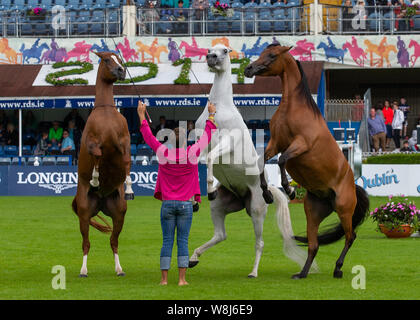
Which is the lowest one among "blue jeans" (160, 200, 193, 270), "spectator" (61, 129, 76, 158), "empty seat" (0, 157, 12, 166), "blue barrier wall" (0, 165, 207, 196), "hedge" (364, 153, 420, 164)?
"blue barrier wall" (0, 165, 207, 196)

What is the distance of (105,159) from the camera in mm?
11539

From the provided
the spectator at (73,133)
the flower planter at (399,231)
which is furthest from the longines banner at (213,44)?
the flower planter at (399,231)

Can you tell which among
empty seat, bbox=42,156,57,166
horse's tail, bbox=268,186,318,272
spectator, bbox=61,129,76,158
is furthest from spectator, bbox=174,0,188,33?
horse's tail, bbox=268,186,318,272

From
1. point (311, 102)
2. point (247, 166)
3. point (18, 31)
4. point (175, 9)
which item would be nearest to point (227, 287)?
point (247, 166)

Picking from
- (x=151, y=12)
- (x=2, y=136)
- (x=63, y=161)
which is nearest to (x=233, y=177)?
(x=63, y=161)

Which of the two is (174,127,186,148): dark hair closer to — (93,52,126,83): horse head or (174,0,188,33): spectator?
(93,52,126,83): horse head

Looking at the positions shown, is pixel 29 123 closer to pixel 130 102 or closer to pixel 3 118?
pixel 3 118

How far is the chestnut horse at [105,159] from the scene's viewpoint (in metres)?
11.5

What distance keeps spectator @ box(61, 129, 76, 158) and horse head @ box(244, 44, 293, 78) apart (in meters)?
19.6

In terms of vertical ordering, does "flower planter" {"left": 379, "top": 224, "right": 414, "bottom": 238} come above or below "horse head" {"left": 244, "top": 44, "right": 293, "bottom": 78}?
below

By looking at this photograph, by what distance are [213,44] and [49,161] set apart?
8.59 metres

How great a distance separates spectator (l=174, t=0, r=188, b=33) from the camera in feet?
112

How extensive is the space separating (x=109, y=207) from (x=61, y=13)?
77.8 ft

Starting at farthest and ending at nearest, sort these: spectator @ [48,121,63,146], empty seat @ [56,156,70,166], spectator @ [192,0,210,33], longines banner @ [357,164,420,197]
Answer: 1. spectator @ [192,0,210,33]
2. spectator @ [48,121,63,146]
3. empty seat @ [56,156,70,166]
4. longines banner @ [357,164,420,197]
